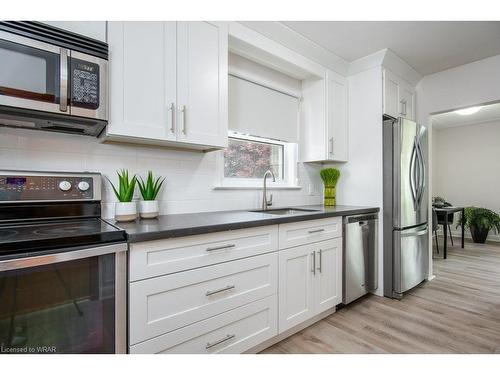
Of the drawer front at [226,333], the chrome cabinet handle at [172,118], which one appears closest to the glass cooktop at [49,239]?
the drawer front at [226,333]

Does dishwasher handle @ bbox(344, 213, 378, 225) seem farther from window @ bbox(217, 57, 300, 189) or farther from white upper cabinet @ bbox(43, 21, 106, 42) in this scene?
white upper cabinet @ bbox(43, 21, 106, 42)

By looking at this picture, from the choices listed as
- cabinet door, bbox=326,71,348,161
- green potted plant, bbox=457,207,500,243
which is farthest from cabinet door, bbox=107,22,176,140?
green potted plant, bbox=457,207,500,243

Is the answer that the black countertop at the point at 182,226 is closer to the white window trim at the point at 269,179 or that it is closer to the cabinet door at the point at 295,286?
the cabinet door at the point at 295,286

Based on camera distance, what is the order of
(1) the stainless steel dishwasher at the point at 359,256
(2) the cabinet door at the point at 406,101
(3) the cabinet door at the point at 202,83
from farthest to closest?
1. (2) the cabinet door at the point at 406,101
2. (1) the stainless steel dishwasher at the point at 359,256
3. (3) the cabinet door at the point at 202,83

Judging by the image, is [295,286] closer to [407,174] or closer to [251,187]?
[251,187]

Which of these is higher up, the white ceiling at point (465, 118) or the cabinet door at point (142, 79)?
the white ceiling at point (465, 118)

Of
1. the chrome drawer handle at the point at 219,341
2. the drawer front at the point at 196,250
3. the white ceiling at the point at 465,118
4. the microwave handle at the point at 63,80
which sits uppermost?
the white ceiling at the point at 465,118

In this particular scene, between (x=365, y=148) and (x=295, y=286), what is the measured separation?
169cm

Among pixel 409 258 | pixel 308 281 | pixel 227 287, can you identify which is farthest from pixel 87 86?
pixel 409 258

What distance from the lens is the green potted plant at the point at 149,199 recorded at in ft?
5.44

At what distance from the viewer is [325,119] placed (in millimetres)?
2721

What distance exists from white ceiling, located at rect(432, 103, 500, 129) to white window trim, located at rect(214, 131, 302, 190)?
3.58 m

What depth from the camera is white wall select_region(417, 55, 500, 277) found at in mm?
2773

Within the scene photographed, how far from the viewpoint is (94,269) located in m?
1.06
